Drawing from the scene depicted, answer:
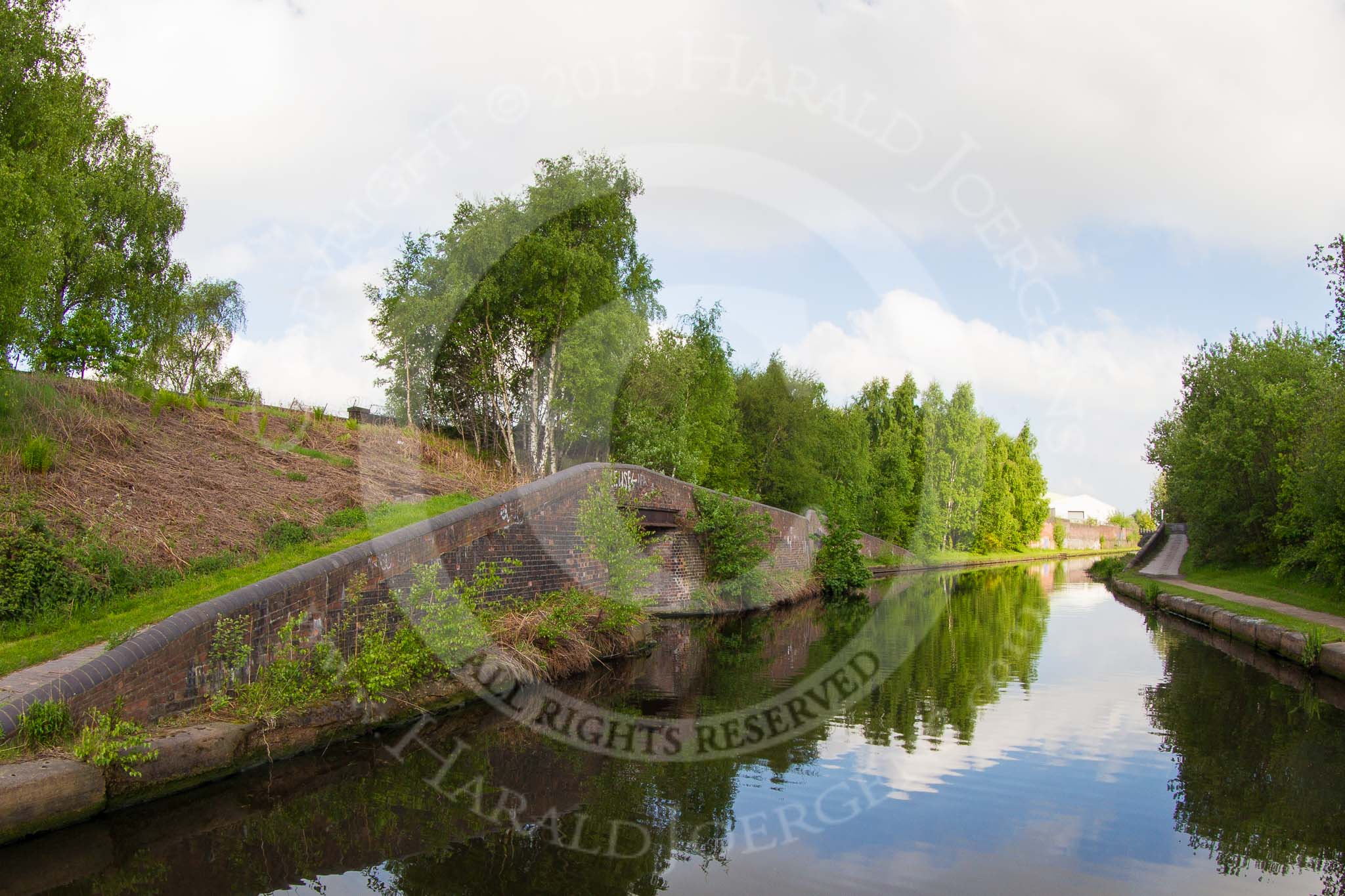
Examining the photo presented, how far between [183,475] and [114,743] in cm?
563

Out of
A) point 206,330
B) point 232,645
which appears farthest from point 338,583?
point 206,330

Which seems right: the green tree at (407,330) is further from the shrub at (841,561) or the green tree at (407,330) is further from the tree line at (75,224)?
the shrub at (841,561)

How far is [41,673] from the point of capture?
19.4ft

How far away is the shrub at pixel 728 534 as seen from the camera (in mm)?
17844

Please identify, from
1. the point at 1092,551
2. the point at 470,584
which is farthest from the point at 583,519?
the point at 1092,551

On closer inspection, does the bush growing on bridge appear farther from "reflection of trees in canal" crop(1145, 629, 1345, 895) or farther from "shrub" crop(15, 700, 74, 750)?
"shrub" crop(15, 700, 74, 750)

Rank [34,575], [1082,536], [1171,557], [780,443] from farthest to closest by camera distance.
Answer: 1. [1082,536]
2. [1171,557]
3. [780,443]
4. [34,575]

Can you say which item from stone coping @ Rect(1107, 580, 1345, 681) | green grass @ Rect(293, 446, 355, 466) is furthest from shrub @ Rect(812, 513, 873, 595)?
green grass @ Rect(293, 446, 355, 466)

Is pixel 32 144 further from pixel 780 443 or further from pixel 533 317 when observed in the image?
pixel 780 443

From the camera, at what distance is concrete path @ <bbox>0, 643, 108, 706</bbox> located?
550cm

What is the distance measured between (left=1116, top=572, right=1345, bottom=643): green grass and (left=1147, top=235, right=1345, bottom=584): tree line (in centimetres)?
138

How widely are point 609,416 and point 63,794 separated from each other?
15.6m

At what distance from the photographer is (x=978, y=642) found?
13758 mm

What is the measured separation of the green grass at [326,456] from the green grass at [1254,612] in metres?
13.7
